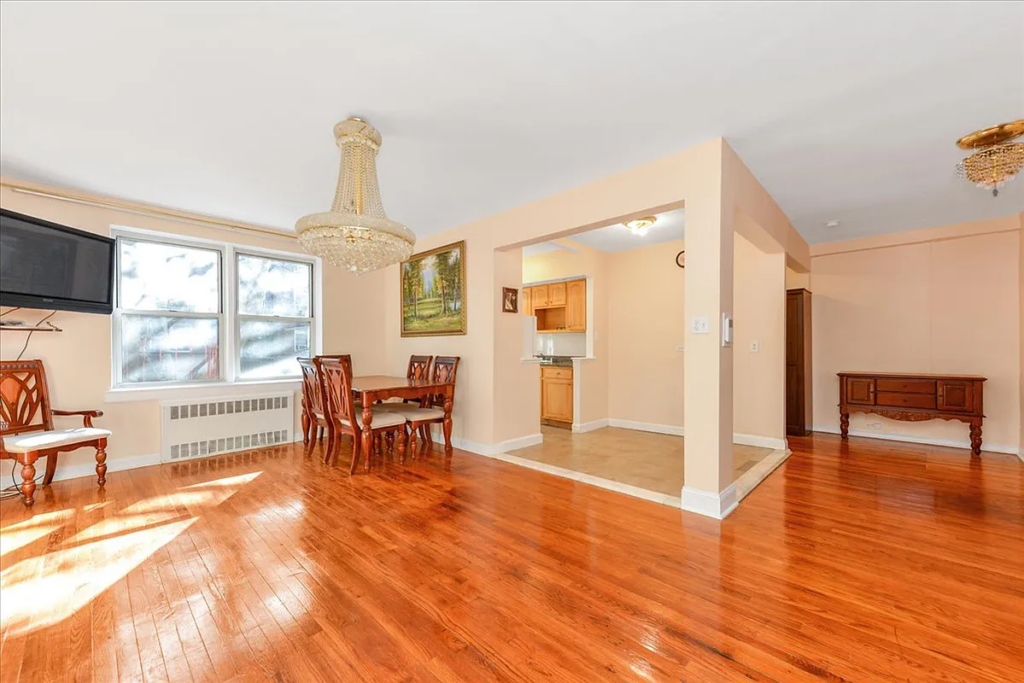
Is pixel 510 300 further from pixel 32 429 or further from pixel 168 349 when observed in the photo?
pixel 32 429

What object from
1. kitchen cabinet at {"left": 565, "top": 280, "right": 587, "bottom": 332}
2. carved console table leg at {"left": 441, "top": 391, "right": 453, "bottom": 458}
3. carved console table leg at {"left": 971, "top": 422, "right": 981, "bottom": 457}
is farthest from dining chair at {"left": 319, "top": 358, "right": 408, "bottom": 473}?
carved console table leg at {"left": 971, "top": 422, "right": 981, "bottom": 457}

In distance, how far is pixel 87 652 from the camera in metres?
1.39

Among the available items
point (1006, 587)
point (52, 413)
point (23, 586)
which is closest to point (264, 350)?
point (52, 413)

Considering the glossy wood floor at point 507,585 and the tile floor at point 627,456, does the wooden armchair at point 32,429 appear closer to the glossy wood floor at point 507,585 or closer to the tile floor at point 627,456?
the glossy wood floor at point 507,585

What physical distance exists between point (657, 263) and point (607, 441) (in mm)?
2296

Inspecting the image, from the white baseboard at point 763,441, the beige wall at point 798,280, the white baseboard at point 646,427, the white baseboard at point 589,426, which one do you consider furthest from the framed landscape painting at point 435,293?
the beige wall at point 798,280

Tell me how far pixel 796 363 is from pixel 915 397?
1063 mm

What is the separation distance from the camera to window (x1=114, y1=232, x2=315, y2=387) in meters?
3.79

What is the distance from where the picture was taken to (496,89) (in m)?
2.07

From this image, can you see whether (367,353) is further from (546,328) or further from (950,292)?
(950,292)

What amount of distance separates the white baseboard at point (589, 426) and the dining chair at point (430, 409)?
175cm

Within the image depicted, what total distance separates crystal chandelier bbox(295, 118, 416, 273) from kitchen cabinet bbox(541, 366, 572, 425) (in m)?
3.20

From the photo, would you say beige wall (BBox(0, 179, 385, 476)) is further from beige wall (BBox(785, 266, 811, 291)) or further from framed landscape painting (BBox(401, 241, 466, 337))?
beige wall (BBox(785, 266, 811, 291))

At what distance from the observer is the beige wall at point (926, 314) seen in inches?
162
